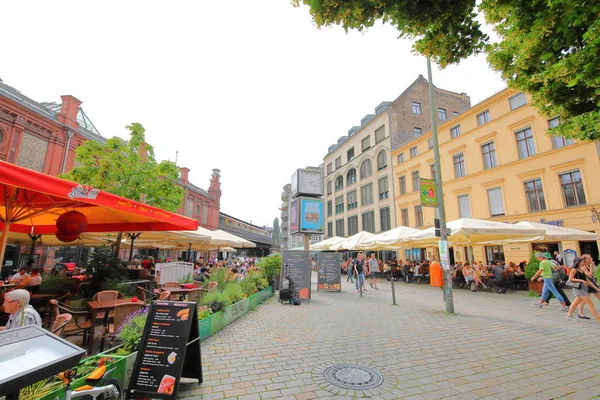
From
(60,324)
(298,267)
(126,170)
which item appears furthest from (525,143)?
(60,324)

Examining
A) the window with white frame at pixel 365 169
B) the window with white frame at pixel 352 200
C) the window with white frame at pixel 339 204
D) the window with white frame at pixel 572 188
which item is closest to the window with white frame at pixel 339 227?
the window with white frame at pixel 339 204

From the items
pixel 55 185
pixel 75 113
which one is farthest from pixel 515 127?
pixel 75 113

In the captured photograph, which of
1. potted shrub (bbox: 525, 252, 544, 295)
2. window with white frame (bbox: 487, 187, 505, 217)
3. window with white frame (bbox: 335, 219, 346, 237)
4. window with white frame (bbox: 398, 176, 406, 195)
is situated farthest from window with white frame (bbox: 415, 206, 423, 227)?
potted shrub (bbox: 525, 252, 544, 295)

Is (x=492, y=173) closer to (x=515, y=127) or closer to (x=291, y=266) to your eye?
(x=515, y=127)

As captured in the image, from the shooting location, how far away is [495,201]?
20938 millimetres

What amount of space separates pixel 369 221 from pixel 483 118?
17237mm

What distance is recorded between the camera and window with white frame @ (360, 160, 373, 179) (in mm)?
36312

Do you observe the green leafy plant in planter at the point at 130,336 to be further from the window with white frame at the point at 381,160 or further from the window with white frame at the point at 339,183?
the window with white frame at the point at 339,183

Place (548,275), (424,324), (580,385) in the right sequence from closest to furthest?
(580,385), (424,324), (548,275)

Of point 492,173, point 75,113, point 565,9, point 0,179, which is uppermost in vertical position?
point 75,113

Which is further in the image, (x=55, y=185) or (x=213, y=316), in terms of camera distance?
(x=213, y=316)

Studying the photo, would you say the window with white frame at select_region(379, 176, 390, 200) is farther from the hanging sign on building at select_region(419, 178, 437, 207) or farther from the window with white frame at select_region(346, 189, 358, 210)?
the hanging sign on building at select_region(419, 178, 437, 207)

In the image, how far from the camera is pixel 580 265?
7.55 meters

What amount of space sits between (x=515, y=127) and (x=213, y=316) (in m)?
22.8
